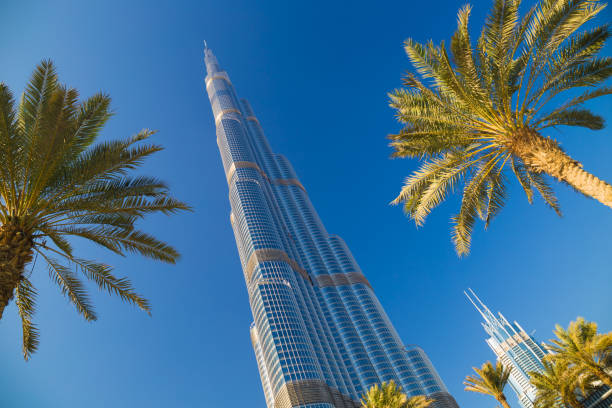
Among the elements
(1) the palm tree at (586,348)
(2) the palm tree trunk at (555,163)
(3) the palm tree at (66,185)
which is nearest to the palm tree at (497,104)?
(2) the palm tree trunk at (555,163)

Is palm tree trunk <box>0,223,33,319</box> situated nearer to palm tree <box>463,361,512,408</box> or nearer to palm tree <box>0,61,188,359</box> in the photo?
palm tree <box>0,61,188,359</box>

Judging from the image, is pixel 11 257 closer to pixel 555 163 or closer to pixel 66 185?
pixel 66 185

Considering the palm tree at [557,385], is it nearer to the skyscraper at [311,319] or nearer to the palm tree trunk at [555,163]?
the palm tree trunk at [555,163]

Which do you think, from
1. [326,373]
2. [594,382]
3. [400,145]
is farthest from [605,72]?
[326,373]

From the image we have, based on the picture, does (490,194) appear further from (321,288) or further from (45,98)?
(321,288)

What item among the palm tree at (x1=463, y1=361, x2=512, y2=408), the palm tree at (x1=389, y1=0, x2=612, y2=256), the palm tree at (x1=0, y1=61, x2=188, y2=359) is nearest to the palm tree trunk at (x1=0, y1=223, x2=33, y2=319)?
the palm tree at (x1=0, y1=61, x2=188, y2=359)

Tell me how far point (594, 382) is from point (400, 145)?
27.7 m

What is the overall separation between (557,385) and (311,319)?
10305cm

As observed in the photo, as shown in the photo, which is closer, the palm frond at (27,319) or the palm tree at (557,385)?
the palm frond at (27,319)

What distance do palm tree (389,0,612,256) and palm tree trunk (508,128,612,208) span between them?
25 millimetres

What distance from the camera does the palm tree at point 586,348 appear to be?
22.3 m

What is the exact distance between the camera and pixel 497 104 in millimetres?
11852

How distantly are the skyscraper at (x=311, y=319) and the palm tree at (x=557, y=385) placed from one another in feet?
247

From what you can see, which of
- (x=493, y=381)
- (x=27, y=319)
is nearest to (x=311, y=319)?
(x=493, y=381)
